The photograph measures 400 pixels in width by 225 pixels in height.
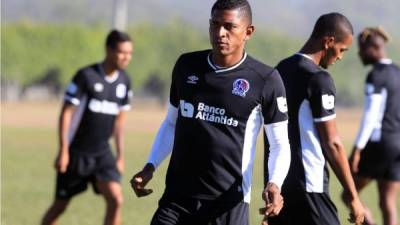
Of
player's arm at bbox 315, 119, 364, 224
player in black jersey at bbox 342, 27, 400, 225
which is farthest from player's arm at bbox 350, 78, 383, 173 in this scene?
player's arm at bbox 315, 119, 364, 224

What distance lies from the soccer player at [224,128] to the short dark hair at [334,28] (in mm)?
1219

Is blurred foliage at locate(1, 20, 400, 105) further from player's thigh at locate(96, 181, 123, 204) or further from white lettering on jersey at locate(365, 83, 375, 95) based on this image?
white lettering on jersey at locate(365, 83, 375, 95)

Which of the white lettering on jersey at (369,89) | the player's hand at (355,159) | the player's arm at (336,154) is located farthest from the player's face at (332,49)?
the white lettering on jersey at (369,89)

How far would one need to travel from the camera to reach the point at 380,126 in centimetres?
1209

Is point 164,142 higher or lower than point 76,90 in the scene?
higher

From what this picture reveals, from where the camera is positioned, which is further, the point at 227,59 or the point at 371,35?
the point at 371,35

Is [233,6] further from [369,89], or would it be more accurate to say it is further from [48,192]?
[48,192]

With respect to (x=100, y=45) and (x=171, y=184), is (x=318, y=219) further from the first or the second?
(x=100, y=45)

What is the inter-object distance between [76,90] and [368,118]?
3.17m

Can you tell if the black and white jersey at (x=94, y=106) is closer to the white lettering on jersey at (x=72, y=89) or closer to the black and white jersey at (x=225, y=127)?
the white lettering on jersey at (x=72, y=89)

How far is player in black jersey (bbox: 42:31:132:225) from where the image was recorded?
1164 centimetres

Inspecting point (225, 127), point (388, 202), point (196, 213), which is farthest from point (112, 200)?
point (225, 127)

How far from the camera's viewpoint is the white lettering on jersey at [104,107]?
Result: 11.8m

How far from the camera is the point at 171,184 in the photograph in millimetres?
7141
